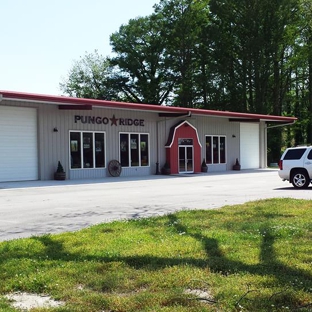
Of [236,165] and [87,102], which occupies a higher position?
[87,102]

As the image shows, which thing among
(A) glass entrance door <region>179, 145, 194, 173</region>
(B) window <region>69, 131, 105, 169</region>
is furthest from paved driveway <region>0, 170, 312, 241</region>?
(A) glass entrance door <region>179, 145, 194, 173</region>

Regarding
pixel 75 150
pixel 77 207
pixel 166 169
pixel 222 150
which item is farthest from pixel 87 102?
pixel 222 150

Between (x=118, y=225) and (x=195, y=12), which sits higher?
(x=195, y=12)

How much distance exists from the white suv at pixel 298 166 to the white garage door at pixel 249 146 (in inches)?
761

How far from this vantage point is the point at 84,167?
2734 centimetres

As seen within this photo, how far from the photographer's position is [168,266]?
5.76 meters

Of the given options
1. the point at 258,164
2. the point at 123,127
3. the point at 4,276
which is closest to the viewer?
the point at 4,276

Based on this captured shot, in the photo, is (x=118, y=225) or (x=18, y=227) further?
(x=18, y=227)

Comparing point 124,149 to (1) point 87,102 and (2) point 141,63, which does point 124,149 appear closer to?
(1) point 87,102

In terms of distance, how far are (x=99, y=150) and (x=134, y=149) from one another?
281 centimetres

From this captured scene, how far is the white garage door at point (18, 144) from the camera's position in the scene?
23.6m

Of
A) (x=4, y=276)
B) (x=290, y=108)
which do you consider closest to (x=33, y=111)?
(x=4, y=276)

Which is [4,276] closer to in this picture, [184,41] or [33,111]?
[33,111]

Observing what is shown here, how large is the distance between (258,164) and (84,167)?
18.0 m
